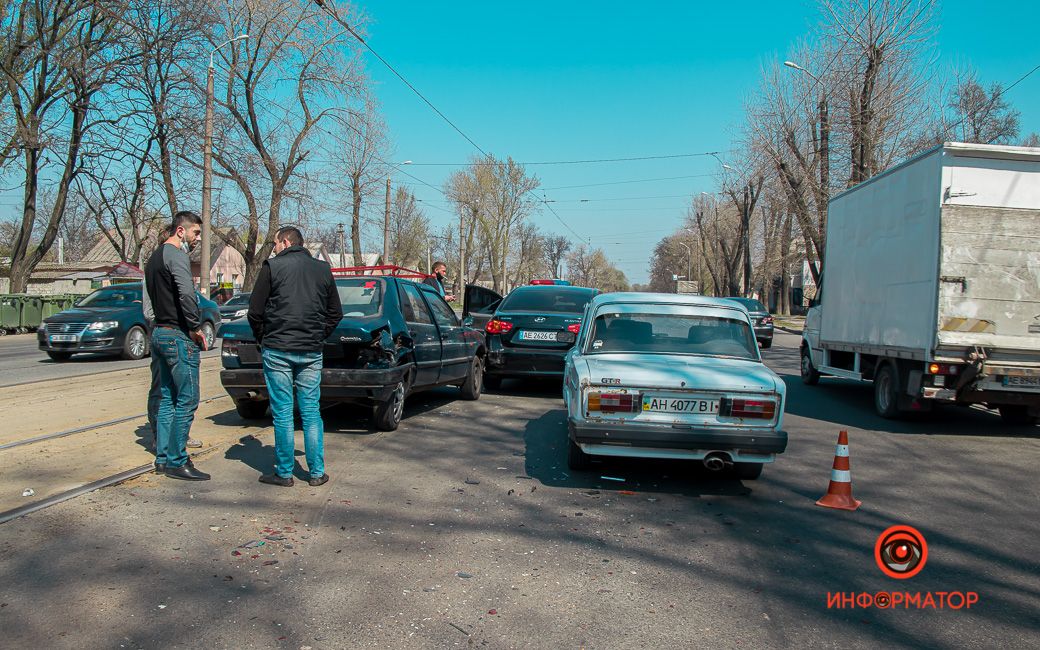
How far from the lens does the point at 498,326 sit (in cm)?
1116

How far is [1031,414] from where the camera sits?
31.5ft

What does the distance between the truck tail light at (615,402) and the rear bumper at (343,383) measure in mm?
2347

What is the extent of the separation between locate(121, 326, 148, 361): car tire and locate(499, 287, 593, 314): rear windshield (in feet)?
27.1

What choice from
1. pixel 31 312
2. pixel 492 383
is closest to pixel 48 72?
pixel 31 312

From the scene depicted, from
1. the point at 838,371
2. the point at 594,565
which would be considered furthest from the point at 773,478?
the point at 838,371

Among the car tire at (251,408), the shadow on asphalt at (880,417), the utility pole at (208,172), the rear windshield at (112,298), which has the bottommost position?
the shadow on asphalt at (880,417)

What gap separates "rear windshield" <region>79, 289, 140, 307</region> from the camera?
1606cm

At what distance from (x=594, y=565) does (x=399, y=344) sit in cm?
395

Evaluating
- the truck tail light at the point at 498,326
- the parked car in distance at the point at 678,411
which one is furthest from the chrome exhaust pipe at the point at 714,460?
the truck tail light at the point at 498,326

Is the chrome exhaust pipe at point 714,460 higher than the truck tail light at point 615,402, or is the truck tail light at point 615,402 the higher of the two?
the truck tail light at point 615,402

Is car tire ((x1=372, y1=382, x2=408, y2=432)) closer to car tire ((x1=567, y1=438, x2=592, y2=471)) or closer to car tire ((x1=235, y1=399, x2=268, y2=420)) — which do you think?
car tire ((x1=235, y1=399, x2=268, y2=420))

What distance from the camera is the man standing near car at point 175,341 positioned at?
5.67m

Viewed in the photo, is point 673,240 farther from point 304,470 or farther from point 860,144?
point 304,470

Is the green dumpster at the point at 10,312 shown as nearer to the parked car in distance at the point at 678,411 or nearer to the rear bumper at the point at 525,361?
the rear bumper at the point at 525,361
